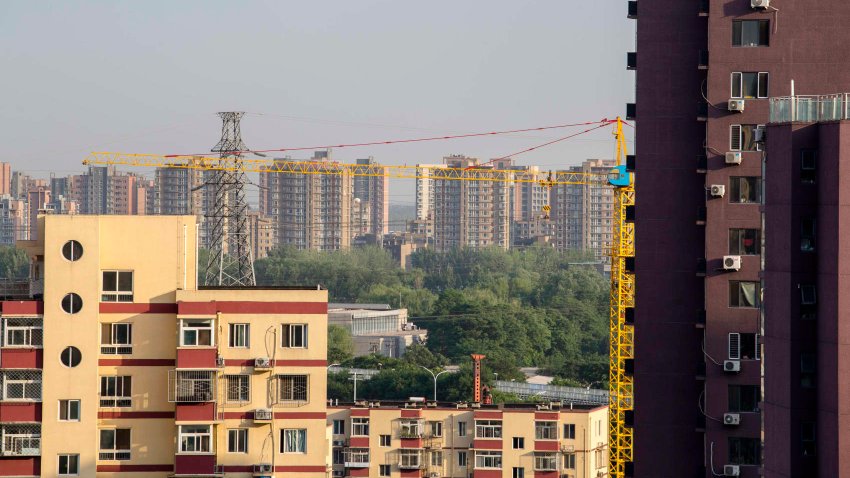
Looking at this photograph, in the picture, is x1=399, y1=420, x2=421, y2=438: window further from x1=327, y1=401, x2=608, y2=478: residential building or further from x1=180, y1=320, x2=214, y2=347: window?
x1=180, y1=320, x2=214, y2=347: window

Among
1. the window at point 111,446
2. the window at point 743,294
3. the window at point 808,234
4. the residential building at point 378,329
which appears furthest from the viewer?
the residential building at point 378,329

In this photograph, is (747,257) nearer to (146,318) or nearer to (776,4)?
(776,4)

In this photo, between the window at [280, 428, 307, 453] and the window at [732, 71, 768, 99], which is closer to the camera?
the window at [280, 428, 307, 453]

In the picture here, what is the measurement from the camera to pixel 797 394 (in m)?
21.7

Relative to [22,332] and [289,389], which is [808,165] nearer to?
[289,389]

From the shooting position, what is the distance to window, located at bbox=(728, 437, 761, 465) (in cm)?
3088

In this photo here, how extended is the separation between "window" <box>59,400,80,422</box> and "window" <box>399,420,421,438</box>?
1549 inches

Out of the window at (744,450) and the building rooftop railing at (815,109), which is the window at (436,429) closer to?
the window at (744,450)

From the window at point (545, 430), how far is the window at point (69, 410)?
39349 mm

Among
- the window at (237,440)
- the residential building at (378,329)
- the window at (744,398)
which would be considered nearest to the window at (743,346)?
the window at (744,398)

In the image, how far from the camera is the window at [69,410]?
2750 centimetres

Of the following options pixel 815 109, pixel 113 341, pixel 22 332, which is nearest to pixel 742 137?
pixel 815 109

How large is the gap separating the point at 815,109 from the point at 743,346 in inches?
358

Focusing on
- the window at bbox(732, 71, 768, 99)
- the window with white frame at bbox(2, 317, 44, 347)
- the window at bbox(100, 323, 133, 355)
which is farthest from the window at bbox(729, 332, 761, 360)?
the window with white frame at bbox(2, 317, 44, 347)
